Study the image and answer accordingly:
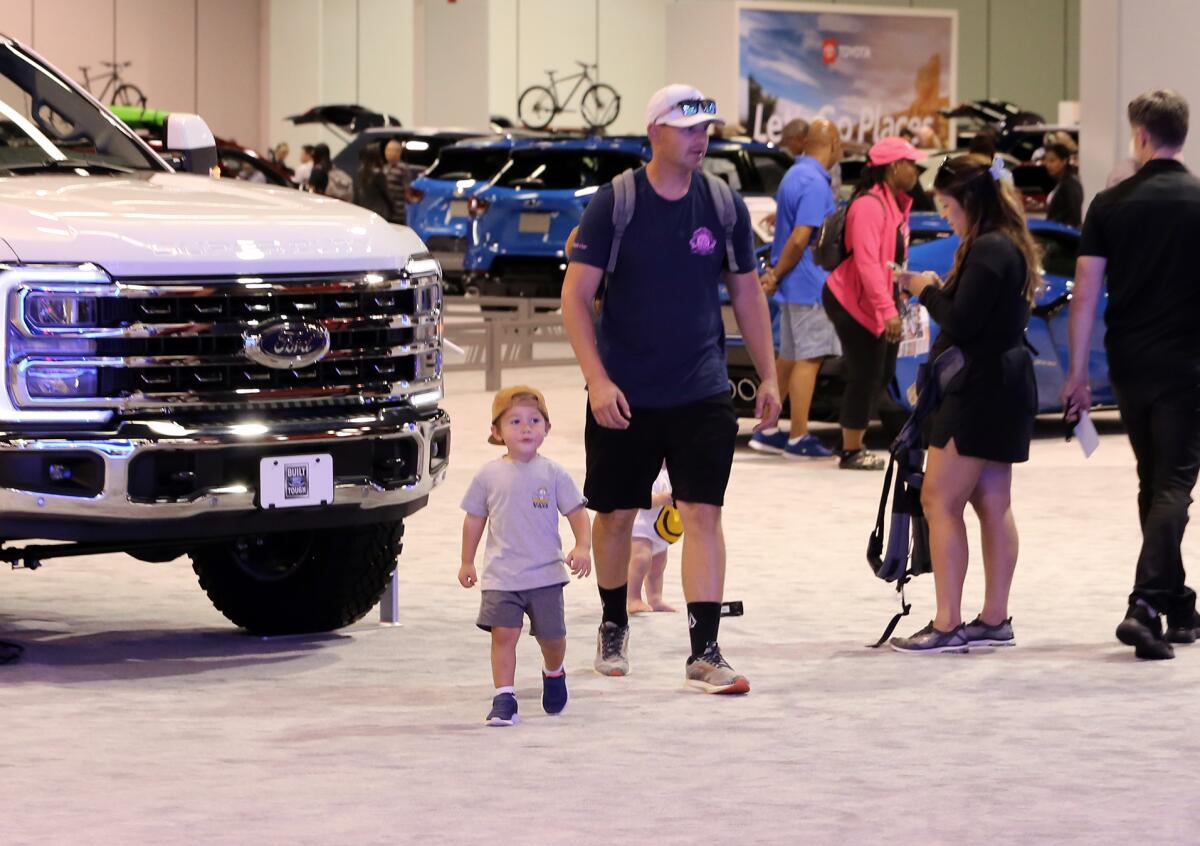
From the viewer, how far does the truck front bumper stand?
730cm

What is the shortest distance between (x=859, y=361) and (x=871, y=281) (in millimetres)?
502

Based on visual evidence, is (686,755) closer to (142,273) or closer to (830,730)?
(830,730)

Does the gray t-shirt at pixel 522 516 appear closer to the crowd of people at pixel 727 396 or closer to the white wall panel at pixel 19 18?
the crowd of people at pixel 727 396

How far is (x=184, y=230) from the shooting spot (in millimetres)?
7516

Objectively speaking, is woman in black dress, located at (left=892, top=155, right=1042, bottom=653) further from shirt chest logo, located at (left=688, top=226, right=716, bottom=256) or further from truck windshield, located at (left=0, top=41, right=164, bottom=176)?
truck windshield, located at (left=0, top=41, right=164, bottom=176)

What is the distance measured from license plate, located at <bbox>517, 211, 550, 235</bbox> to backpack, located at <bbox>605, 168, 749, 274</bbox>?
14.2 m

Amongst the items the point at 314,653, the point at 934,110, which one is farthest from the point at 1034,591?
the point at 934,110

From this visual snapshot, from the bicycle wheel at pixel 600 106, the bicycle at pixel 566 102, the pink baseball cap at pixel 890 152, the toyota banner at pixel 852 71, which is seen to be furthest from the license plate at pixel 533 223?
the bicycle at pixel 566 102

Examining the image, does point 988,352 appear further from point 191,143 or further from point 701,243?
point 191,143

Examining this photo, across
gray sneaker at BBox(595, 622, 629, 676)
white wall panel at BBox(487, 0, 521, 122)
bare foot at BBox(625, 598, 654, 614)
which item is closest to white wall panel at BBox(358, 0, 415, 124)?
white wall panel at BBox(487, 0, 521, 122)

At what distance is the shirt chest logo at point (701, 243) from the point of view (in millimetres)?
7504

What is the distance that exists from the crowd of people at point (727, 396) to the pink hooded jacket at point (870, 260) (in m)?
4.10

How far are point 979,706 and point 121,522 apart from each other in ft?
8.77

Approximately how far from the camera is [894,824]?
5.80m
